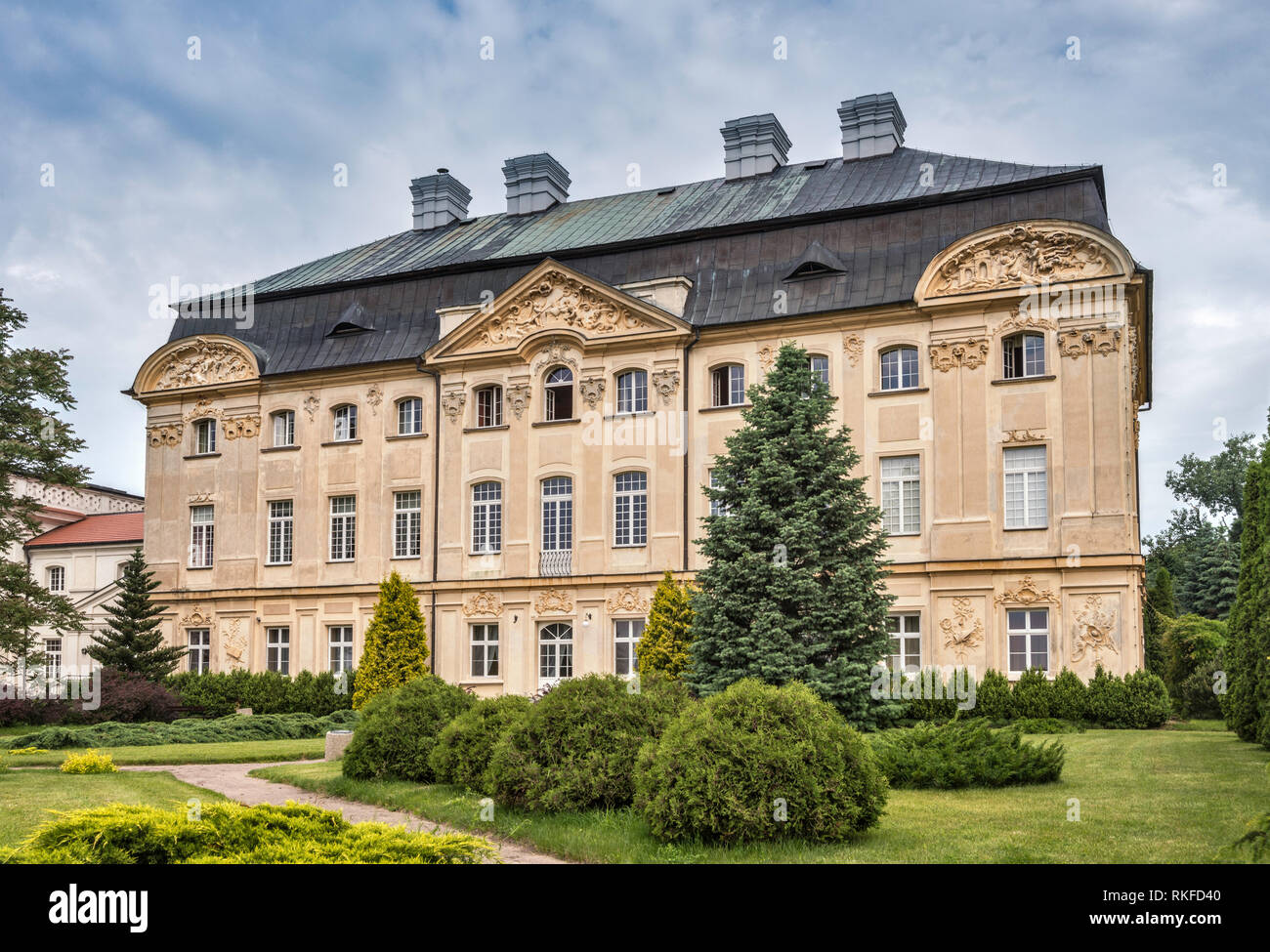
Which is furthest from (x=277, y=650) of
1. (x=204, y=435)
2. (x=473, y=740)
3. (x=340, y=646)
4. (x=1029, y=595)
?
(x=473, y=740)

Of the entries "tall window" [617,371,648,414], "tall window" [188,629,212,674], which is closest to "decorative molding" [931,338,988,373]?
"tall window" [617,371,648,414]

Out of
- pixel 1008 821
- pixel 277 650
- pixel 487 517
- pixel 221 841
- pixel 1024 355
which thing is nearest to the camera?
pixel 221 841

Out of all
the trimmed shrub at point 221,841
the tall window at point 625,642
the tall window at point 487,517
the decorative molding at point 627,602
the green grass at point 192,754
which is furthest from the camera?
the tall window at point 487,517

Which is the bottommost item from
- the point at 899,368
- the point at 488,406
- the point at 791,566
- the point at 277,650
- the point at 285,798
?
the point at 285,798

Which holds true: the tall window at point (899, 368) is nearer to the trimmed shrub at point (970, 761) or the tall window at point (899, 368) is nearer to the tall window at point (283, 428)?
the trimmed shrub at point (970, 761)

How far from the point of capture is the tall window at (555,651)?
113 feet

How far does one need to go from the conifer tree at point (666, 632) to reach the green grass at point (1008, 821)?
531 inches

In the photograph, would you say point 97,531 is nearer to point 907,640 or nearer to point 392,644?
point 392,644

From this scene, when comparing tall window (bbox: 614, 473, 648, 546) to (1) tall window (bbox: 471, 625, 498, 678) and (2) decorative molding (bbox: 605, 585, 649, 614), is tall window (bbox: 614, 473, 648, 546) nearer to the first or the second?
(2) decorative molding (bbox: 605, 585, 649, 614)

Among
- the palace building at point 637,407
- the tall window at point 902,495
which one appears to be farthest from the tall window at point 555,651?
the tall window at point 902,495

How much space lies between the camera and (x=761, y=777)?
11.2 m

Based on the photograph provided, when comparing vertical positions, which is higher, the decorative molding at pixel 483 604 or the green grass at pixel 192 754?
the decorative molding at pixel 483 604

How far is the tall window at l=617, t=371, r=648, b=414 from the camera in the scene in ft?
114

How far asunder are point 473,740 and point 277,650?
24.5 metres
